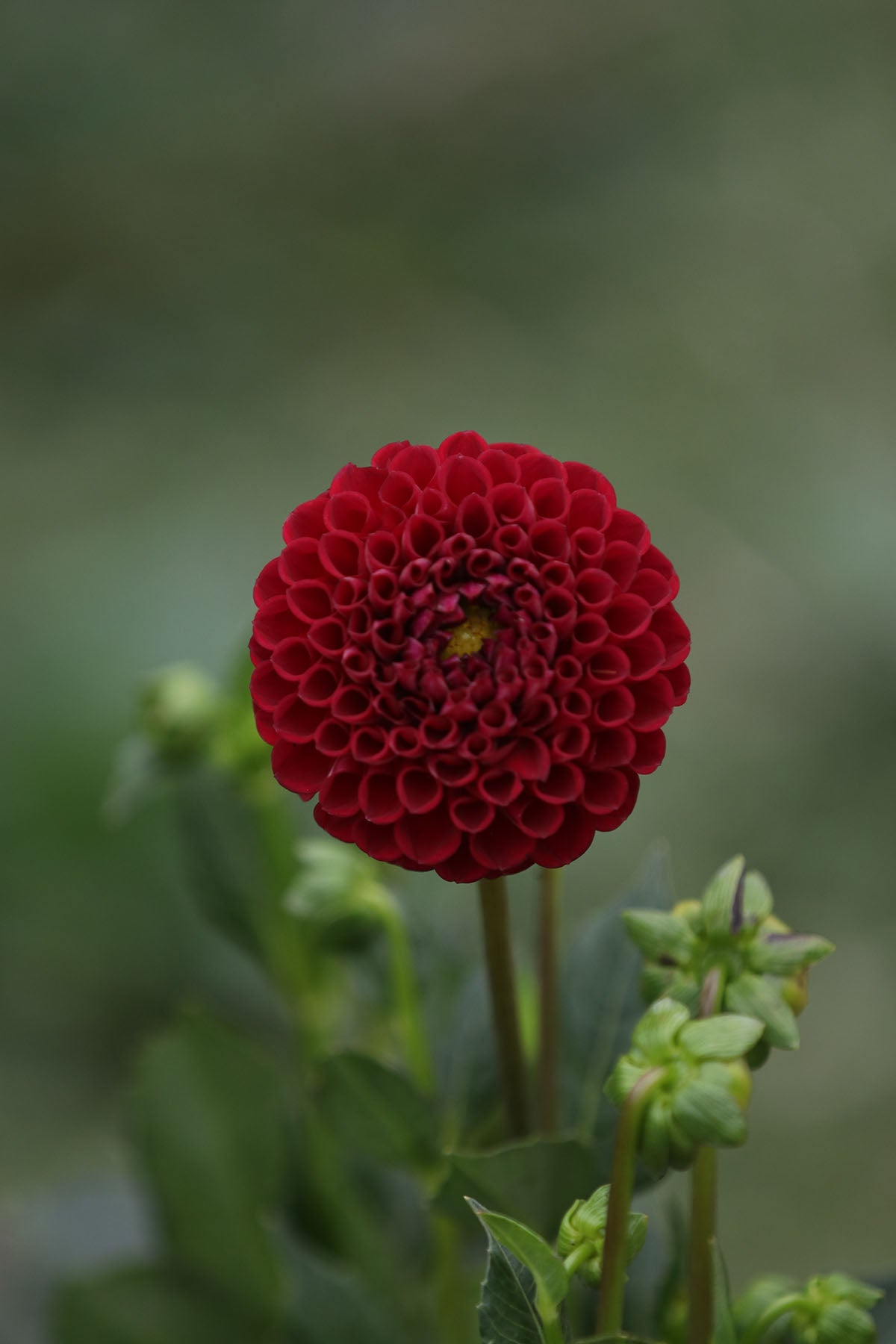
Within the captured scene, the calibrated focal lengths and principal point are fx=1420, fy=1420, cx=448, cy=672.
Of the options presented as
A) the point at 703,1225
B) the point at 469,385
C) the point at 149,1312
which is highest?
the point at 469,385

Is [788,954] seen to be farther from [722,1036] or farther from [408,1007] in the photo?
[408,1007]

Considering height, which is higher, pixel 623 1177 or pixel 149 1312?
pixel 623 1177

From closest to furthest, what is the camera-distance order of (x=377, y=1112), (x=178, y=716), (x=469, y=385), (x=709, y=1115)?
1. (x=709, y=1115)
2. (x=377, y=1112)
3. (x=178, y=716)
4. (x=469, y=385)

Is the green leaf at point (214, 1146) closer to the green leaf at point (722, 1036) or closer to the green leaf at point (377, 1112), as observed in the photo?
the green leaf at point (377, 1112)

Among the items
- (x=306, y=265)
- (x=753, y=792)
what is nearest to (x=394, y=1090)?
(x=753, y=792)

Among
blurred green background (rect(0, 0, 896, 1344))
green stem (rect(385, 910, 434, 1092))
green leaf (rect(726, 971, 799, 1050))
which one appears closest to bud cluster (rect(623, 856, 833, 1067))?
green leaf (rect(726, 971, 799, 1050))

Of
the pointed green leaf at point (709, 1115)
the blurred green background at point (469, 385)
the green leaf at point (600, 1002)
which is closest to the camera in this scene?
the pointed green leaf at point (709, 1115)

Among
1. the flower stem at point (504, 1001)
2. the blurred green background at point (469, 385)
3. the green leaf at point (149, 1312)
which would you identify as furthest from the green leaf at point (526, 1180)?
the blurred green background at point (469, 385)

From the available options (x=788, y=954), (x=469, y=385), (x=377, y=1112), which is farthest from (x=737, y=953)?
(x=469, y=385)
